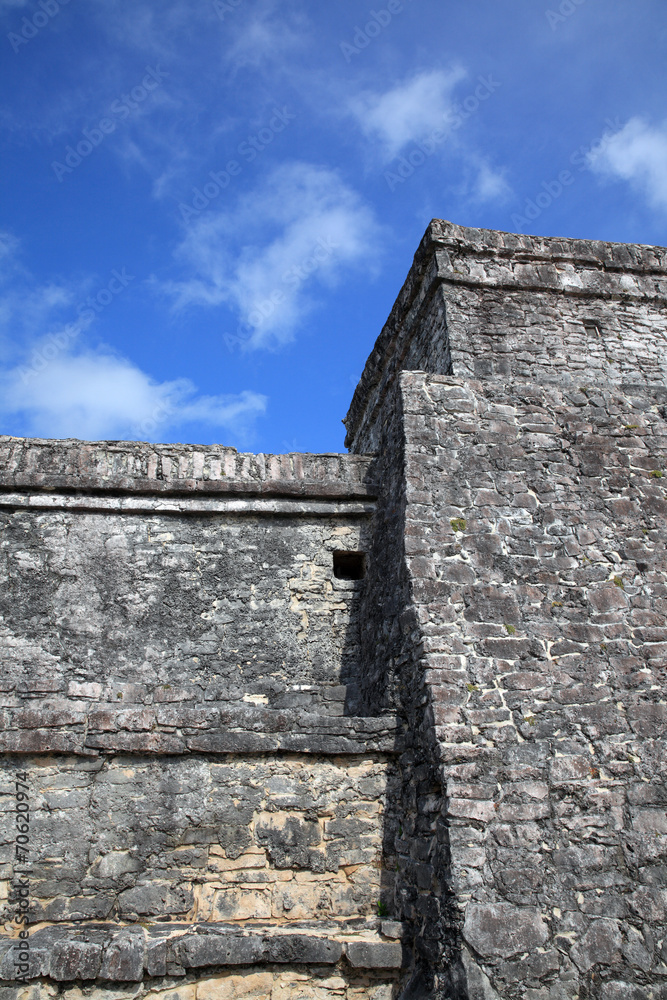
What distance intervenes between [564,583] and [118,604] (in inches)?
142

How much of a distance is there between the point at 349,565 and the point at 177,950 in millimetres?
3275

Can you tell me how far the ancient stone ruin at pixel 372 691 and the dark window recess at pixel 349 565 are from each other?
2 centimetres

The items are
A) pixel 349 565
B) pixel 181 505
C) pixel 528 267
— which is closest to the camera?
pixel 181 505

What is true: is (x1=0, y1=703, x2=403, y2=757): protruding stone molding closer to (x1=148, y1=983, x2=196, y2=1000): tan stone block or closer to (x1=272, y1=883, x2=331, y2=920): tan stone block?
(x1=272, y1=883, x2=331, y2=920): tan stone block

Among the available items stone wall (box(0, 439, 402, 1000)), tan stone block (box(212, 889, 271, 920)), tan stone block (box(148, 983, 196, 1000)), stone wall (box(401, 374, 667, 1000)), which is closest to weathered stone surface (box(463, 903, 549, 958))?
stone wall (box(401, 374, 667, 1000))

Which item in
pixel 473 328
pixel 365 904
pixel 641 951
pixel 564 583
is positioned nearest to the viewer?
pixel 641 951

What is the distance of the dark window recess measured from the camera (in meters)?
6.17

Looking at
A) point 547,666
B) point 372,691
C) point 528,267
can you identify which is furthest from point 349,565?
point 528,267

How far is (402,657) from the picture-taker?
4.89 metres

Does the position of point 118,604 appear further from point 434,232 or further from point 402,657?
point 434,232

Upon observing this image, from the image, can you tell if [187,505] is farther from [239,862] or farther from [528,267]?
[528,267]

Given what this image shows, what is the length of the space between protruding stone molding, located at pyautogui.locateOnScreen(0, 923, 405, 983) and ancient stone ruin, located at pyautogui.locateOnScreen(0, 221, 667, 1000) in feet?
0.06

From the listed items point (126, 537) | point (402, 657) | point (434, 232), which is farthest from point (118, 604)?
point (434, 232)

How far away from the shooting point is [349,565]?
6.34m
